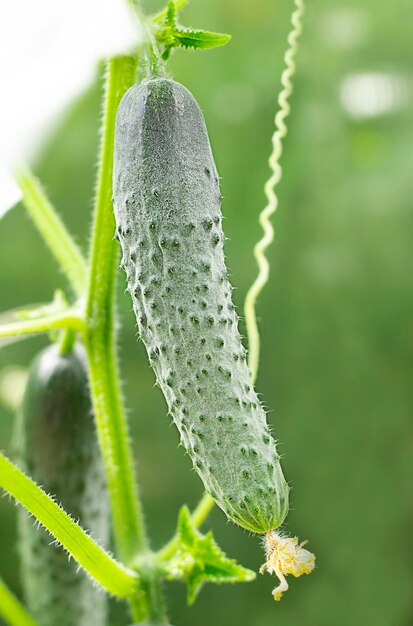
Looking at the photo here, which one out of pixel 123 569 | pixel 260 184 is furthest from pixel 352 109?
pixel 123 569

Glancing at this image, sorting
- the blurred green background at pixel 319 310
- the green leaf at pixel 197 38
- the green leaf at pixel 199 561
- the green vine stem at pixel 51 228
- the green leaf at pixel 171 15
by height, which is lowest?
the blurred green background at pixel 319 310

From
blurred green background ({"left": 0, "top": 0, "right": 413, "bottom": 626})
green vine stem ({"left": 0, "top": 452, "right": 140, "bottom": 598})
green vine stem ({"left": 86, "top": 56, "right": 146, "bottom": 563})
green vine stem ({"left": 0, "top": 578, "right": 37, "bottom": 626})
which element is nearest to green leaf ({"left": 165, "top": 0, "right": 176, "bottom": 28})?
green vine stem ({"left": 86, "top": 56, "right": 146, "bottom": 563})

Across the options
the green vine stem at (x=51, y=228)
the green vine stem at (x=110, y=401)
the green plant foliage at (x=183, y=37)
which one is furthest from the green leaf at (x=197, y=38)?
the green vine stem at (x=51, y=228)

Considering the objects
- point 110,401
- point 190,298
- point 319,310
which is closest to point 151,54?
point 190,298

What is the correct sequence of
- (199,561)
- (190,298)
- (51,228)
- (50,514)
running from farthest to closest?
(51,228), (199,561), (50,514), (190,298)

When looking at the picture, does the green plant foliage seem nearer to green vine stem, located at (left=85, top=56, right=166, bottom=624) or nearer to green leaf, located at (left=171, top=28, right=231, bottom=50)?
green leaf, located at (left=171, top=28, right=231, bottom=50)

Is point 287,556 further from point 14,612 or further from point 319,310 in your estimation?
point 319,310

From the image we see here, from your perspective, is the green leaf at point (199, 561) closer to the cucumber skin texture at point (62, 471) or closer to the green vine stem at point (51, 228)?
the cucumber skin texture at point (62, 471)
